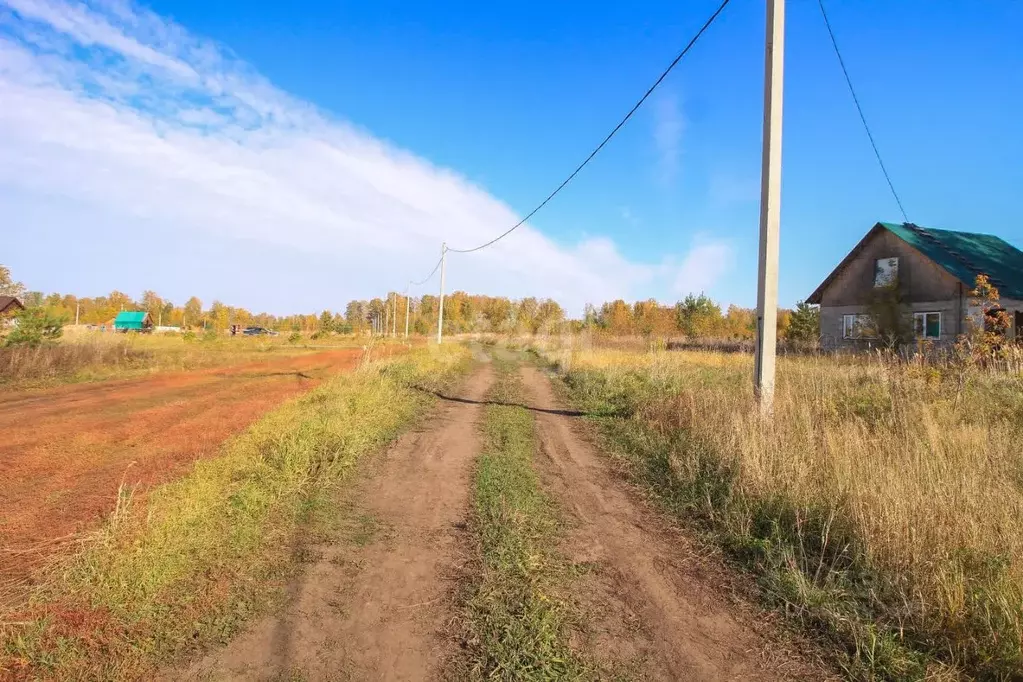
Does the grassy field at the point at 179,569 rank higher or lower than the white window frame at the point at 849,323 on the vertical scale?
lower

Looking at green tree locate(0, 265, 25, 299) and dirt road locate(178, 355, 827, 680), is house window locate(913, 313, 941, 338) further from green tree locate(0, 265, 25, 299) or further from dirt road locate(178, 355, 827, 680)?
green tree locate(0, 265, 25, 299)

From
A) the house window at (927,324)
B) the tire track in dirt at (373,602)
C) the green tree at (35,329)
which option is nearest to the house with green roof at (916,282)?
the house window at (927,324)

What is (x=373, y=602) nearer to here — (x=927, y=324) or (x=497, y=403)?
(x=497, y=403)

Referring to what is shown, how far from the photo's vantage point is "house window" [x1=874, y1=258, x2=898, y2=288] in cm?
2461

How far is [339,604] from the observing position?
136 inches

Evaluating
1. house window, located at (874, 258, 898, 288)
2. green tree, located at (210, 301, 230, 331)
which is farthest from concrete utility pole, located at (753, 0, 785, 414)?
green tree, located at (210, 301, 230, 331)

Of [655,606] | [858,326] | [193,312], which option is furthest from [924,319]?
[193,312]

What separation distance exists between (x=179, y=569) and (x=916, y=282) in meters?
29.0

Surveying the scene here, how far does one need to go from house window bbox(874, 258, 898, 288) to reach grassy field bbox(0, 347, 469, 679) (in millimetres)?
27074

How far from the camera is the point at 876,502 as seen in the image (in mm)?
4066

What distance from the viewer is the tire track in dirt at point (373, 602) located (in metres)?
2.81

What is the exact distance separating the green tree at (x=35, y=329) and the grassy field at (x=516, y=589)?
77.7ft

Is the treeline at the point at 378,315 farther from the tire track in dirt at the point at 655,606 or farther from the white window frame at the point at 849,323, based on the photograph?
the tire track in dirt at the point at 655,606

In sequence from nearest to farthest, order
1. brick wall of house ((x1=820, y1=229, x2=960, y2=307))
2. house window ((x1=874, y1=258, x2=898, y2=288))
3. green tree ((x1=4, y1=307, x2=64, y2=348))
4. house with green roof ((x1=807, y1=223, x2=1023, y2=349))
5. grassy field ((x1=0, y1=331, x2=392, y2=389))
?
grassy field ((x1=0, y1=331, x2=392, y2=389)) < green tree ((x1=4, y1=307, x2=64, y2=348)) < house with green roof ((x1=807, y1=223, x2=1023, y2=349)) < brick wall of house ((x1=820, y1=229, x2=960, y2=307)) < house window ((x1=874, y1=258, x2=898, y2=288))
